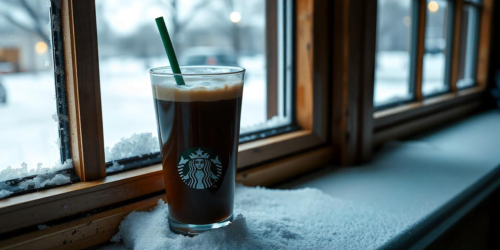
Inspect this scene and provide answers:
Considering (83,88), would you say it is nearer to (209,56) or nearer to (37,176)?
(37,176)

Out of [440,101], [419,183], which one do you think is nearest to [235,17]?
[419,183]

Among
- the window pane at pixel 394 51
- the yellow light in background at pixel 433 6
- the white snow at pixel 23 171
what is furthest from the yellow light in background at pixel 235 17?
the yellow light in background at pixel 433 6

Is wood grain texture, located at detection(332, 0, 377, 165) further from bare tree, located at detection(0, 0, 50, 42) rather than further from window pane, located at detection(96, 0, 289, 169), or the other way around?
bare tree, located at detection(0, 0, 50, 42)

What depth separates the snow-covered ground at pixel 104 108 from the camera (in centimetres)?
65

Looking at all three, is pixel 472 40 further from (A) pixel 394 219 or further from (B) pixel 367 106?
(A) pixel 394 219

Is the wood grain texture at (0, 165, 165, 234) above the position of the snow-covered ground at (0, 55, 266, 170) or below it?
below

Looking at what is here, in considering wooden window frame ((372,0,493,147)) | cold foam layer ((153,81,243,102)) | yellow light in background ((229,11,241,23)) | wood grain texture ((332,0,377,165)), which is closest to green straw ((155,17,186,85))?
cold foam layer ((153,81,243,102))

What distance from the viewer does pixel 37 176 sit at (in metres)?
0.64

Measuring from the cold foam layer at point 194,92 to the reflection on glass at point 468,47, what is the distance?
1765mm

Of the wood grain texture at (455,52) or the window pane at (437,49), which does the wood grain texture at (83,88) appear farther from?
the wood grain texture at (455,52)

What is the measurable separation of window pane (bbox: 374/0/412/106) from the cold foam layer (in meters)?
1.02

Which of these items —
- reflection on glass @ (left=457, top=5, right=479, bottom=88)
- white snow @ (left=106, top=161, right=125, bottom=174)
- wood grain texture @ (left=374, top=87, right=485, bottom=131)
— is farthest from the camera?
reflection on glass @ (left=457, top=5, right=479, bottom=88)

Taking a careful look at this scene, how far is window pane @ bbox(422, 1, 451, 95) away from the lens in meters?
1.82

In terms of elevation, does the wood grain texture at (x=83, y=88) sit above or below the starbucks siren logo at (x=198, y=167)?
above
